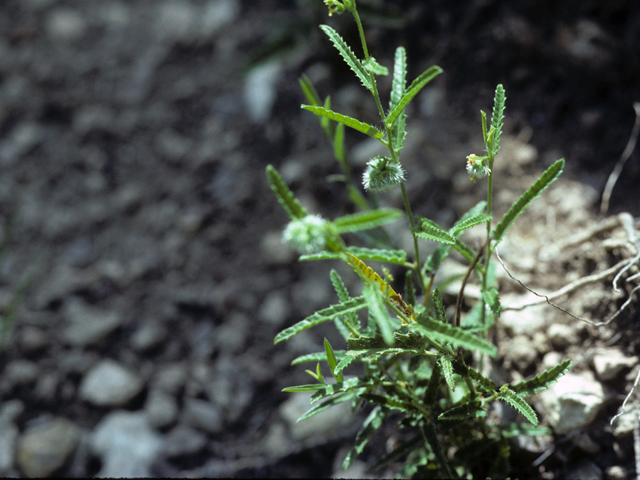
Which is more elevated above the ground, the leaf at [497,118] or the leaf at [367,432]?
the leaf at [497,118]

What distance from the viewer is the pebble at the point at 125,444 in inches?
67.6

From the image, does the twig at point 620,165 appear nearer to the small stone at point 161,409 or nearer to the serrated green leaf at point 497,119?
the serrated green leaf at point 497,119

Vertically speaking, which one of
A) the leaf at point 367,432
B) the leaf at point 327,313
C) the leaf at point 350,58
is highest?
the leaf at point 350,58

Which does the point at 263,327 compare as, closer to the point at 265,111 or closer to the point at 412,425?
the point at 412,425

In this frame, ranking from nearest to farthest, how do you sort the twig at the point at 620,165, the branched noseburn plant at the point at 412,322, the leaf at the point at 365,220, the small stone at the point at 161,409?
the leaf at the point at 365,220 < the branched noseburn plant at the point at 412,322 < the twig at the point at 620,165 < the small stone at the point at 161,409

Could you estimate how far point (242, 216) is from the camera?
228 centimetres

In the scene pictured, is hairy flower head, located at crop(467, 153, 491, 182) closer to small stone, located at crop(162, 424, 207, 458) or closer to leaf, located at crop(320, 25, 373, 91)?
leaf, located at crop(320, 25, 373, 91)

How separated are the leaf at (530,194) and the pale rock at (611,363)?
54cm

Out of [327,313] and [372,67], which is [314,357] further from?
[372,67]

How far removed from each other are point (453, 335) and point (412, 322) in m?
0.10

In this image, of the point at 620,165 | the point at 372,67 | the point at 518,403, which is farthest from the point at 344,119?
the point at 620,165

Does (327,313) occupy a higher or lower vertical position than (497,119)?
lower

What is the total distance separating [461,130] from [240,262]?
1.10 m

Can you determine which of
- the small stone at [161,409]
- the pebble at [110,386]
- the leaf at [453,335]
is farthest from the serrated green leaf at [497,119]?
the pebble at [110,386]
